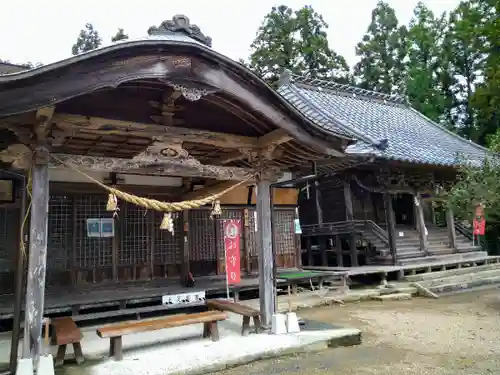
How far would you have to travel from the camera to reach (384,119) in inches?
711

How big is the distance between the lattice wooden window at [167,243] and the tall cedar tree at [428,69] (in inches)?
858

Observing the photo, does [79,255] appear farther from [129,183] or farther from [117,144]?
[117,144]

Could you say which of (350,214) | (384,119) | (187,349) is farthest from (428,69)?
(187,349)

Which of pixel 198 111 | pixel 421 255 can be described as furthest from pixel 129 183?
pixel 421 255

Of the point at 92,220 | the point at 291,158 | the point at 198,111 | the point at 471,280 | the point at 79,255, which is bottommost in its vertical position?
the point at 471,280

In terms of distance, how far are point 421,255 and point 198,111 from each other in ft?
35.9

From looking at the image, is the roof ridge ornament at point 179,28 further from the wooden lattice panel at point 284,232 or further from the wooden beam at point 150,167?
the wooden lattice panel at point 284,232

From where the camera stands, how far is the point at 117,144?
6648 mm

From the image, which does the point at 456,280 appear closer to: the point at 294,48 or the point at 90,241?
the point at 90,241

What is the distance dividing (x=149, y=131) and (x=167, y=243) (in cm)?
551

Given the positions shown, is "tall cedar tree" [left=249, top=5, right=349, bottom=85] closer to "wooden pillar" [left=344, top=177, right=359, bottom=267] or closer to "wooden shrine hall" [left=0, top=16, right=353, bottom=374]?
"wooden pillar" [left=344, top=177, right=359, bottom=267]

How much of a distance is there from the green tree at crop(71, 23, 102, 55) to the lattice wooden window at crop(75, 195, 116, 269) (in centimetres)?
2661

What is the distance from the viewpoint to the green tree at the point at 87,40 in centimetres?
3219

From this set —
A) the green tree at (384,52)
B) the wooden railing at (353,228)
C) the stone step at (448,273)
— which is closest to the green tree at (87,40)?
the green tree at (384,52)
